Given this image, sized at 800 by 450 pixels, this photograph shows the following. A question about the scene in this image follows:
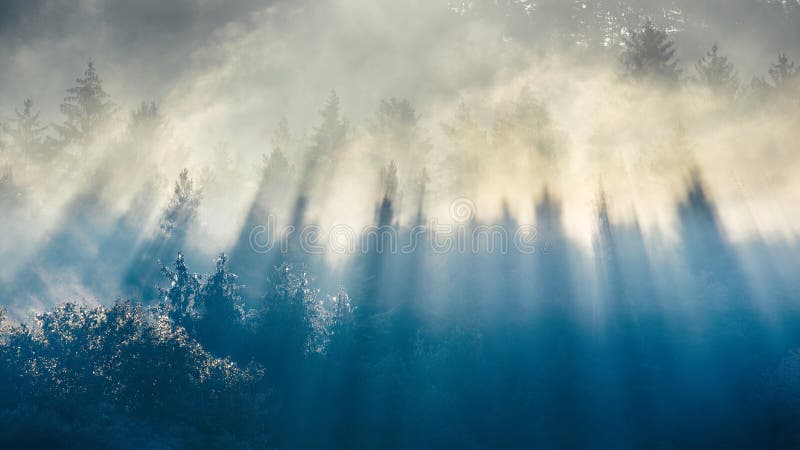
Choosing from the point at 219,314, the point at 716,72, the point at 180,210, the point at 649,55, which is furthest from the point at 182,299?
the point at 716,72

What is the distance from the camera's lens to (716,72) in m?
43.6

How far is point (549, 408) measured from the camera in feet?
84.6

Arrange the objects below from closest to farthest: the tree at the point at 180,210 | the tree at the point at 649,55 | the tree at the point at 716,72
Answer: the tree at the point at 180,210, the tree at the point at 716,72, the tree at the point at 649,55

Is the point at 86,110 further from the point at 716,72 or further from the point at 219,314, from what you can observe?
the point at 716,72

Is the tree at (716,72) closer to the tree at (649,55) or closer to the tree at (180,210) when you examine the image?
the tree at (649,55)

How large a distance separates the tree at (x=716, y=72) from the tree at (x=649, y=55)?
7.73ft

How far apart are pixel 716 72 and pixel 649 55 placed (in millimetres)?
6362

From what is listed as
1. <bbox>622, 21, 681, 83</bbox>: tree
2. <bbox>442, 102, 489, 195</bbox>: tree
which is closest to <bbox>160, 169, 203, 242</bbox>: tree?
<bbox>442, 102, 489, 195</bbox>: tree

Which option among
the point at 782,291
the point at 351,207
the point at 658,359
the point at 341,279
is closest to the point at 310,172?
the point at 351,207

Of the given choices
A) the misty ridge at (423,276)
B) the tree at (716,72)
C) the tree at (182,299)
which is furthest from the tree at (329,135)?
the tree at (716,72)

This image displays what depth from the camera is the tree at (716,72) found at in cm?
4316

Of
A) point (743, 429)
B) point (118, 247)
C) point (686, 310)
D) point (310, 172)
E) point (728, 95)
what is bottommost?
point (743, 429)

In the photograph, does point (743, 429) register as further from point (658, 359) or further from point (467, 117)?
point (467, 117)

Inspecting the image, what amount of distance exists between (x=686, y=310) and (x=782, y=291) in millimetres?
5773
